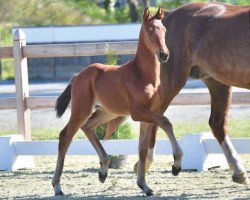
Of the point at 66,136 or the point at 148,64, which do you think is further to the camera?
the point at 66,136

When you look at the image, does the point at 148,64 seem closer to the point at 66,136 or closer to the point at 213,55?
the point at 213,55

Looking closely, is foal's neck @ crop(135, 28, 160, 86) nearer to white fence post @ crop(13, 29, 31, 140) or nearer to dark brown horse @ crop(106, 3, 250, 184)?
dark brown horse @ crop(106, 3, 250, 184)

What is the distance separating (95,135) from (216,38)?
1582 mm

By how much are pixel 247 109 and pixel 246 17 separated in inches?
343

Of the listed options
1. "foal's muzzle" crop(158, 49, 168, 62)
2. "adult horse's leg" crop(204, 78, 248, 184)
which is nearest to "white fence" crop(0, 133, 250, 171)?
"adult horse's leg" crop(204, 78, 248, 184)

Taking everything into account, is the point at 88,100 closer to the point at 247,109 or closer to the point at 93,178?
the point at 93,178

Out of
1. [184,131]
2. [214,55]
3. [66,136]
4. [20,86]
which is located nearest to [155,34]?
[214,55]

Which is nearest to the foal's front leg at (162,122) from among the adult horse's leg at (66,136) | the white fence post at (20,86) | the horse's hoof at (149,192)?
the horse's hoof at (149,192)

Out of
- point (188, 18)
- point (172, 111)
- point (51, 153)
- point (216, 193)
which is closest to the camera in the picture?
point (216, 193)

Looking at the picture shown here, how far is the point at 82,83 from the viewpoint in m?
8.23

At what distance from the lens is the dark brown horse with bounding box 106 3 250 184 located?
8.23 m

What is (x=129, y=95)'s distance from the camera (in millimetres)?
7676

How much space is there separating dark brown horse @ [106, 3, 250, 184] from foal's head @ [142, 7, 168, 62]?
102cm

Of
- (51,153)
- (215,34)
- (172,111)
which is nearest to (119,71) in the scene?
(215,34)
